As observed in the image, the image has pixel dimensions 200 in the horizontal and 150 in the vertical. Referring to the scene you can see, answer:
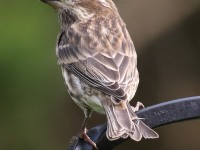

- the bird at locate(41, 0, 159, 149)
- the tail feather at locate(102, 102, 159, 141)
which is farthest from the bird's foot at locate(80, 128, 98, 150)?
the tail feather at locate(102, 102, 159, 141)

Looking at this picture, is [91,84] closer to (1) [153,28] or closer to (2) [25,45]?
(2) [25,45]

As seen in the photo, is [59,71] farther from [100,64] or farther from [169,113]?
[169,113]

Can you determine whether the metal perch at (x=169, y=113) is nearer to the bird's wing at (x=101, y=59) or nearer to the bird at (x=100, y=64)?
the bird at (x=100, y=64)

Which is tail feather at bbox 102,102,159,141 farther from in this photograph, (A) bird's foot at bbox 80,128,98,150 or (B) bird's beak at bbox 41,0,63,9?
(B) bird's beak at bbox 41,0,63,9

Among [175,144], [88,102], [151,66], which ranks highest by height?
[88,102]

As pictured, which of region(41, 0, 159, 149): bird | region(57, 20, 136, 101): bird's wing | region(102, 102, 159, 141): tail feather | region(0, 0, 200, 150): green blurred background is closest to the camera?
region(102, 102, 159, 141): tail feather

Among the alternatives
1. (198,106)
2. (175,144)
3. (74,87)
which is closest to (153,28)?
(175,144)

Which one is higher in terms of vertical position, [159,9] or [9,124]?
[159,9]
